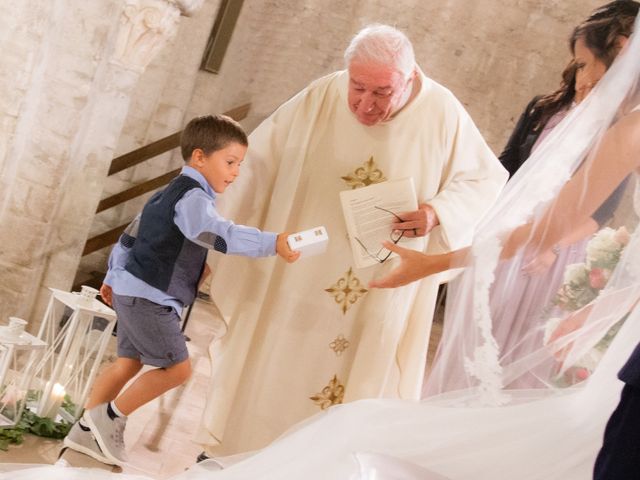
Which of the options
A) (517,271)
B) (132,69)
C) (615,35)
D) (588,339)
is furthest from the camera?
(132,69)

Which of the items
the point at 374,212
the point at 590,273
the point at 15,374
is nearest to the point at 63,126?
the point at 15,374

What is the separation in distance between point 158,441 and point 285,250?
1.65 meters

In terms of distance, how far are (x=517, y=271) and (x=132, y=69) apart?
352cm

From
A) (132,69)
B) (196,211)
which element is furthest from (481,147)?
(132,69)

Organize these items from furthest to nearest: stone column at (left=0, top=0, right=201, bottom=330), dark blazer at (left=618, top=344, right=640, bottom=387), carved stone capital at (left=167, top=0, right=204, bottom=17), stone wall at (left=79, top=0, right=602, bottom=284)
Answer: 1. stone wall at (left=79, top=0, right=602, bottom=284)
2. carved stone capital at (left=167, top=0, right=204, bottom=17)
3. stone column at (left=0, top=0, right=201, bottom=330)
4. dark blazer at (left=618, top=344, right=640, bottom=387)

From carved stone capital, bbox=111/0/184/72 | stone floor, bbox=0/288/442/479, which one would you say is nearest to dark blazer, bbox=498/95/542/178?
stone floor, bbox=0/288/442/479

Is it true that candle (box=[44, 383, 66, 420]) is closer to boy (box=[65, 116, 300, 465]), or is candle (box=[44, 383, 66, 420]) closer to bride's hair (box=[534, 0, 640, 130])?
boy (box=[65, 116, 300, 465])

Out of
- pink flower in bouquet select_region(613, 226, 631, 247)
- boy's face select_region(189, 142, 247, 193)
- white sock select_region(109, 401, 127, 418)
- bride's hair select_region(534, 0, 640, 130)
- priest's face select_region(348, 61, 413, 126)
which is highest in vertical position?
bride's hair select_region(534, 0, 640, 130)

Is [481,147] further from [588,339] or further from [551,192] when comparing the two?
[588,339]

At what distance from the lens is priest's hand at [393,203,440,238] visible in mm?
3635

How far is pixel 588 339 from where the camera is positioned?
233 centimetres

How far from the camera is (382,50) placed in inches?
139

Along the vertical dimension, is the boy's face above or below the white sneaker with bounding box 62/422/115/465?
above

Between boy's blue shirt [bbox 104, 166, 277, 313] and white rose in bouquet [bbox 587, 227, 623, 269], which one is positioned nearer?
white rose in bouquet [bbox 587, 227, 623, 269]
